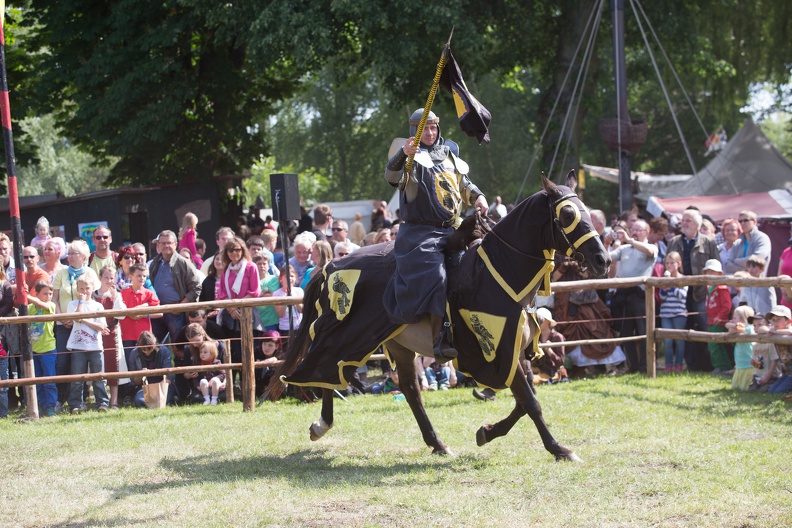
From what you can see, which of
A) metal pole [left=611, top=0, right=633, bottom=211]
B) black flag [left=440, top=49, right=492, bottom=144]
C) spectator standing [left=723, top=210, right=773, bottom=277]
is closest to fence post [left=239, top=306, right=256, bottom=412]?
black flag [left=440, top=49, right=492, bottom=144]

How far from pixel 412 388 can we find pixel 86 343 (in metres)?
4.48

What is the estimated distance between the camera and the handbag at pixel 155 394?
418 inches

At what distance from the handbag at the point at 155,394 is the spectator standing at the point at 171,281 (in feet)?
2.94

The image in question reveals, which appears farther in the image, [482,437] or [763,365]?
[763,365]

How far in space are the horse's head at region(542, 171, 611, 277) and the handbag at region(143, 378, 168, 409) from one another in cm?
555

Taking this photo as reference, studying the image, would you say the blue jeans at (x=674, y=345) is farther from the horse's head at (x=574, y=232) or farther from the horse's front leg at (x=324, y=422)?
the horse's head at (x=574, y=232)

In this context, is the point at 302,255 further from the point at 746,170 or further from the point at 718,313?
the point at 746,170

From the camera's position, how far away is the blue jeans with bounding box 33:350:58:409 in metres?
10.5

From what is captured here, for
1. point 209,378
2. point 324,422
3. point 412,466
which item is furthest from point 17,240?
point 412,466

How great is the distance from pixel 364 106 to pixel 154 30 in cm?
2684

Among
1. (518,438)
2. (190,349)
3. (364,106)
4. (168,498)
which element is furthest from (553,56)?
(364,106)

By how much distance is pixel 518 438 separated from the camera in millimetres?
7875

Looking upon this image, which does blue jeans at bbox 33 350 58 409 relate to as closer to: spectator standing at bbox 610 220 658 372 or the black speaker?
the black speaker

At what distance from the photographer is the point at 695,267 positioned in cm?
1162
